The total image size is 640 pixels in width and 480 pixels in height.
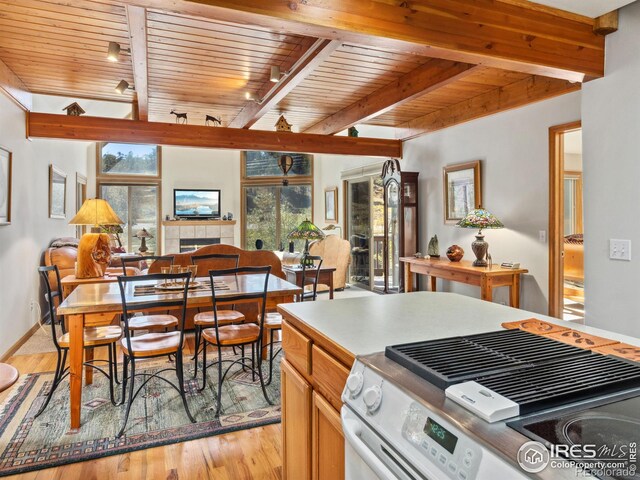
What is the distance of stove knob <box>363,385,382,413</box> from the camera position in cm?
102

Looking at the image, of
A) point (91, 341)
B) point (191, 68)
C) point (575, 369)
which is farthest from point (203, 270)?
point (575, 369)

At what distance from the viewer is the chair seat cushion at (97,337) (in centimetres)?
271

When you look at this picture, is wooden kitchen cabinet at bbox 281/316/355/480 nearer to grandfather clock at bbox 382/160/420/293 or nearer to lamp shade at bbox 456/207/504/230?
lamp shade at bbox 456/207/504/230

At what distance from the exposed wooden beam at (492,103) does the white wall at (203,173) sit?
488cm

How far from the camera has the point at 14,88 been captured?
4.11 m

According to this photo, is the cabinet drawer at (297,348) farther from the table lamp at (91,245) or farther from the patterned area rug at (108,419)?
the table lamp at (91,245)

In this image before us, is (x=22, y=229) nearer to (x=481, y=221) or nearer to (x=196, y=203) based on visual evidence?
(x=481, y=221)

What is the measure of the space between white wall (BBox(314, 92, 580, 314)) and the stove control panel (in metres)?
3.79

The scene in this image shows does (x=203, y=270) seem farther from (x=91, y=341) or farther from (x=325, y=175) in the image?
(x=325, y=175)

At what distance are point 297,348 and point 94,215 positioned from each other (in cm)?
295

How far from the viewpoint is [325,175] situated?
904 cm

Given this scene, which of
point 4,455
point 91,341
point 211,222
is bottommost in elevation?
point 4,455

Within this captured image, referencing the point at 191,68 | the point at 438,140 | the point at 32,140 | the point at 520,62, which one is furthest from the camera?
the point at 438,140

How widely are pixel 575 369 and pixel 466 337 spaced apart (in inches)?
14.1
